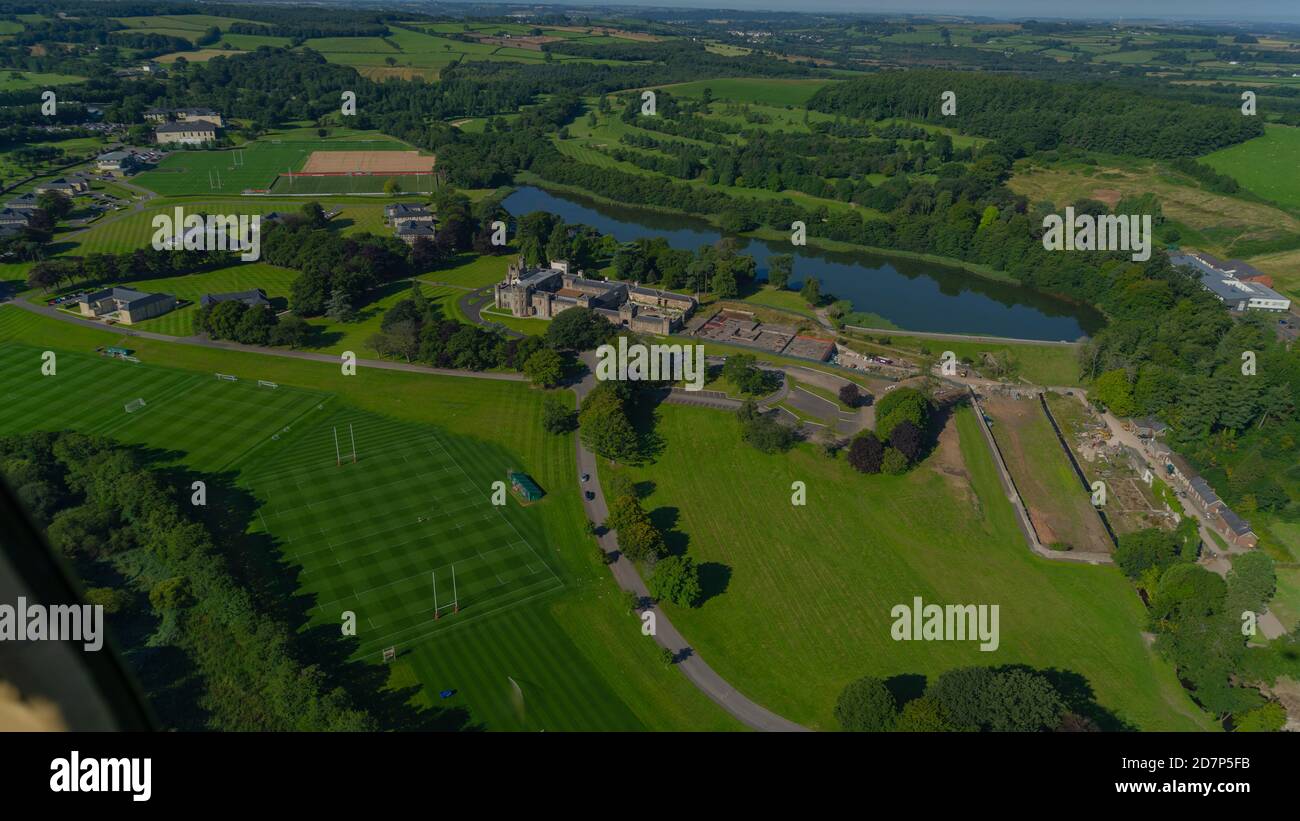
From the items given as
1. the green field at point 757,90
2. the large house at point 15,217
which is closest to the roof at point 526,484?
the large house at point 15,217

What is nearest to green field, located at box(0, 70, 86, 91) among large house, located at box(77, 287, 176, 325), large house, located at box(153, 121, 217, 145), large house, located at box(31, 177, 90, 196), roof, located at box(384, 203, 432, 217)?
large house, located at box(153, 121, 217, 145)

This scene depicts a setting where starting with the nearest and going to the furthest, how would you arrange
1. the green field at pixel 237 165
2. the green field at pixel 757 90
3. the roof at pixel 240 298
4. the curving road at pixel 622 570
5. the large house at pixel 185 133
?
the curving road at pixel 622 570, the roof at pixel 240 298, the green field at pixel 237 165, the large house at pixel 185 133, the green field at pixel 757 90

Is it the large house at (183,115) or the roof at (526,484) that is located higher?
the large house at (183,115)

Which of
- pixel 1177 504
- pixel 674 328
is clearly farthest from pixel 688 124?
pixel 1177 504

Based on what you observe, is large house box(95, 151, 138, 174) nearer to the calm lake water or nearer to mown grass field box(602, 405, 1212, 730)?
the calm lake water

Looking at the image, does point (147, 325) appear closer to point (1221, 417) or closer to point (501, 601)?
point (501, 601)

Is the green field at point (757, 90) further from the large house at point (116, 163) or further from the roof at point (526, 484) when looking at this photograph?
the roof at point (526, 484)
